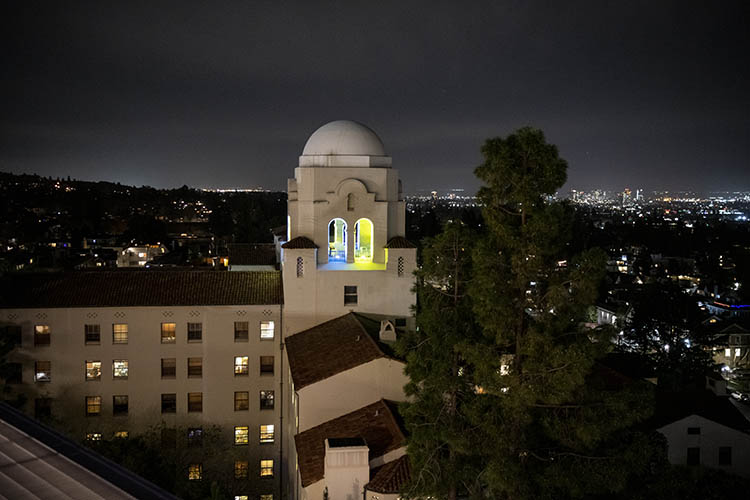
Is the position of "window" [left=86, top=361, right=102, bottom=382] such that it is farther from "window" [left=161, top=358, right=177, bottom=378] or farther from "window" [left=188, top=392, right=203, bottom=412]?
"window" [left=188, top=392, right=203, bottom=412]

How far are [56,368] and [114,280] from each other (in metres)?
5.82

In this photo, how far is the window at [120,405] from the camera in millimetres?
35916

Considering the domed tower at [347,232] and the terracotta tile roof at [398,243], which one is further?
the terracotta tile roof at [398,243]

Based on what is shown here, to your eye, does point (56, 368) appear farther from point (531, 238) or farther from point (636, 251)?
point (636, 251)

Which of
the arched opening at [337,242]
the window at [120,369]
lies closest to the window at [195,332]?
the window at [120,369]

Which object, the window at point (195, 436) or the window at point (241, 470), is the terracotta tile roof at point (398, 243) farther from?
the window at point (195, 436)

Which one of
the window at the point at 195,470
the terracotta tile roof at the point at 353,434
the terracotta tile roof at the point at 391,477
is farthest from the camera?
the window at the point at 195,470

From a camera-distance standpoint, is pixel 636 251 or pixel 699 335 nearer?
pixel 699 335

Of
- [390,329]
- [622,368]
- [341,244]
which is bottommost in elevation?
[622,368]

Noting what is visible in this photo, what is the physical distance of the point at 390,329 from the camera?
3061cm

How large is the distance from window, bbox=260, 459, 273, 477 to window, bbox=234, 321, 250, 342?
24.0ft

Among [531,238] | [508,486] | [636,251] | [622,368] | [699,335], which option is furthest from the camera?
[636,251]

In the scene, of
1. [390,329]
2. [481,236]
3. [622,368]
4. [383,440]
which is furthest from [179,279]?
[622,368]

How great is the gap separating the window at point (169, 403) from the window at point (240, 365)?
3850 millimetres
